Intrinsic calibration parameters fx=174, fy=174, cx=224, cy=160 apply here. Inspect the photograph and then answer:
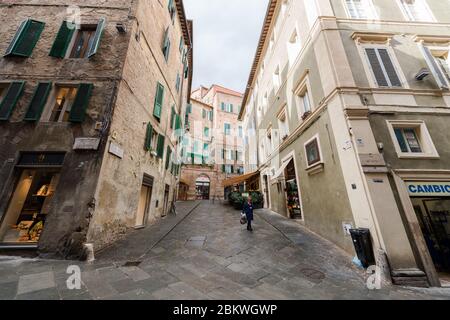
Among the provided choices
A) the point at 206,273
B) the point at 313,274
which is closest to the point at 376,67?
the point at 313,274

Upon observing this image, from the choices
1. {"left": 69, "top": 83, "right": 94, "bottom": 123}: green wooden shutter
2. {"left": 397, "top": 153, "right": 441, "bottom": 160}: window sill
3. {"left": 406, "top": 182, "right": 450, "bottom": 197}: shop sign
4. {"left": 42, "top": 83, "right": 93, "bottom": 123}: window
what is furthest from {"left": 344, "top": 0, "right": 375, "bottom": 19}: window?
{"left": 42, "top": 83, "right": 93, "bottom": 123}: window

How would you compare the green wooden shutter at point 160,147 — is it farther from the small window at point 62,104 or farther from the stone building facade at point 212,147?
the stone building facade at point 212,147

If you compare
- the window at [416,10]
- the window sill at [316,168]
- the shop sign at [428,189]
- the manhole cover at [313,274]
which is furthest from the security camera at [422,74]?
the manhole cover at [313,274]

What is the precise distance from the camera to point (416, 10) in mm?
7457

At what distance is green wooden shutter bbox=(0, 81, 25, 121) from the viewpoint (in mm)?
5525

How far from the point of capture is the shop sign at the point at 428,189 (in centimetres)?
478

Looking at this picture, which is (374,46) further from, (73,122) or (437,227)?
(73,122)

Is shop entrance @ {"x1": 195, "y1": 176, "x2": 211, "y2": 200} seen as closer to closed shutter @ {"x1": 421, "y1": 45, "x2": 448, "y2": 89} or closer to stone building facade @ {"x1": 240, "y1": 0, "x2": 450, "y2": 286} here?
stone building facade @ {"x1": 240, "y1": 0, "x2": 450, "y2": 286}

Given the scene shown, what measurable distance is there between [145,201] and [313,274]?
298 inches

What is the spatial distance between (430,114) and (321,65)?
12.2 feet

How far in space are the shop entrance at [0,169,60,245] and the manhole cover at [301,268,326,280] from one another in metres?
7.14

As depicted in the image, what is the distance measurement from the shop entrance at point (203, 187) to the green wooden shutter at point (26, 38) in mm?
17720
